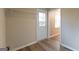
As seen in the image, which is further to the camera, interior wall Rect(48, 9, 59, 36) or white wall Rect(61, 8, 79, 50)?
interior wall Rect(48, 9, 59, 36)

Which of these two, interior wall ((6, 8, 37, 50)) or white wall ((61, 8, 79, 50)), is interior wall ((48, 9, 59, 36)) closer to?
interior wall ((6, 8, 37, 50))

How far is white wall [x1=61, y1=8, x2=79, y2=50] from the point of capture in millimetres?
3412

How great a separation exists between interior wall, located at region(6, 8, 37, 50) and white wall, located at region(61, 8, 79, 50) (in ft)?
4.12

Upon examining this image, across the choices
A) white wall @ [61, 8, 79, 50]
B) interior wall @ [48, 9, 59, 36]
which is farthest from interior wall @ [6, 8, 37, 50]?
interior wall @ [48, 9, 59, 36]

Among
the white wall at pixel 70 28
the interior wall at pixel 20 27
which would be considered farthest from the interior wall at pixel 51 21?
the white wall at pixel 70 28

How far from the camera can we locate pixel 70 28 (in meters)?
3.79

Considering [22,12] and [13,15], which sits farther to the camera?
[22,12]

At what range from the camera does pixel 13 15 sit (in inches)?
145

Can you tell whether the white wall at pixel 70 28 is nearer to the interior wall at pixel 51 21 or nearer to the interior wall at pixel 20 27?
the interior wall at pixel 20 27

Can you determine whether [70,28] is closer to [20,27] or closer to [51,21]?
[20,27]
